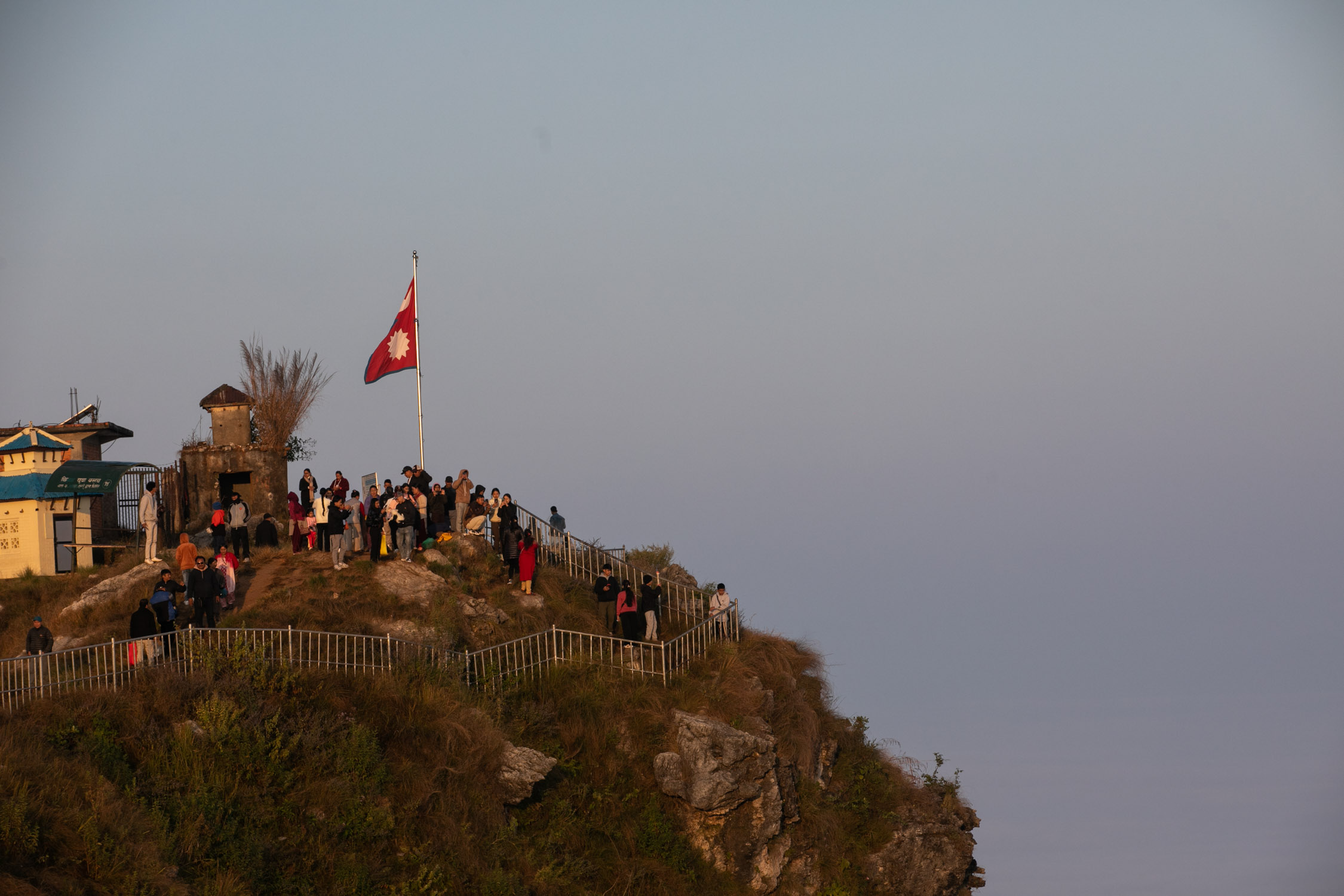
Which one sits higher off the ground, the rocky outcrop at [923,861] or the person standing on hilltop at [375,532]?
the person standing on hilltop at [375,532]

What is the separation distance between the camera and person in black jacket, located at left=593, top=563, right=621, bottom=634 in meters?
25.9

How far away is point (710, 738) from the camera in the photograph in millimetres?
22688

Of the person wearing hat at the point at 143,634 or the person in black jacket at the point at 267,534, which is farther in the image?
the person in black jacket at the point at 267,534

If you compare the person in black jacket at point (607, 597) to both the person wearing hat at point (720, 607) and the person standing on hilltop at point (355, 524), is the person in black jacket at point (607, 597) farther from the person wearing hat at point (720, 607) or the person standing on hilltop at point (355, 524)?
the person standing on hilltop at point (355, 524)

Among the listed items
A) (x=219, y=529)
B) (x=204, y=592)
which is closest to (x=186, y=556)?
(x=204, y=592)

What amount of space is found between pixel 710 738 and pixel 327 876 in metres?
6.99

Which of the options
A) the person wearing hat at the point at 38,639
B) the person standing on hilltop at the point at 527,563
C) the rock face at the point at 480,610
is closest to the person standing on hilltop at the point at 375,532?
the rock face at the point at 480,610

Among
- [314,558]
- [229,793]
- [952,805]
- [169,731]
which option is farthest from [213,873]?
[952,805]

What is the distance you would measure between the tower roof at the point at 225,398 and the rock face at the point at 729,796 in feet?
52.4

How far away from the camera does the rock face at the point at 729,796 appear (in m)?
22.4

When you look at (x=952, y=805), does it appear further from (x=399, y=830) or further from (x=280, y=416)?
(x=280, y=416)

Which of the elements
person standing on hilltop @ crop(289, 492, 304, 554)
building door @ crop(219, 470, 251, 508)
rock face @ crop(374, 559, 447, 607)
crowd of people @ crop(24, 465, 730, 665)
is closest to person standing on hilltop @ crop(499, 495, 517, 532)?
crowd of people @ crop(24, 465, 730, 665)

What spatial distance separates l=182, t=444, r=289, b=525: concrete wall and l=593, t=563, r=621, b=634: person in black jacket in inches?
389

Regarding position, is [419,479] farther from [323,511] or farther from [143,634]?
[143,634]
